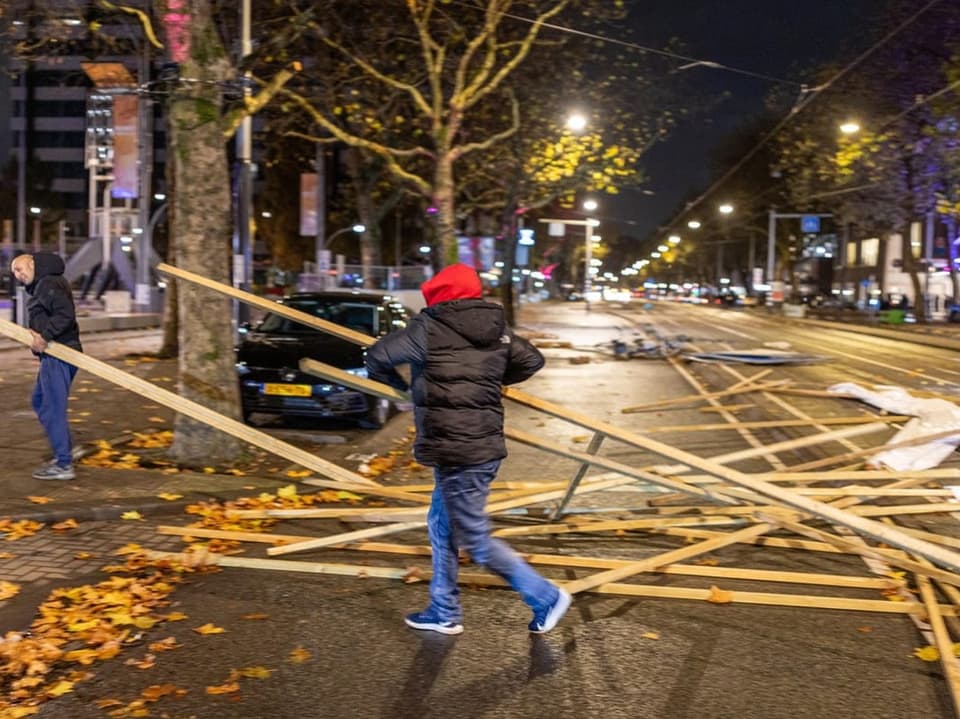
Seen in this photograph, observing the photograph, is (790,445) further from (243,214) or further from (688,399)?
(243,214)

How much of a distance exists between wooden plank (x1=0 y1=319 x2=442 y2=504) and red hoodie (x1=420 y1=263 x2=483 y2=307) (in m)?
2.69

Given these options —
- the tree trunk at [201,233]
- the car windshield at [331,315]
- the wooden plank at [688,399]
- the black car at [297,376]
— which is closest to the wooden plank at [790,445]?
the black car at [297,376]

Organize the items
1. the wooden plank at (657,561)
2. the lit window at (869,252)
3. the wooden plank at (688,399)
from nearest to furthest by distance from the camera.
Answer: the wooden plank at (657,561) < the wooden plank at (688,399) < the lit window at (869,252)

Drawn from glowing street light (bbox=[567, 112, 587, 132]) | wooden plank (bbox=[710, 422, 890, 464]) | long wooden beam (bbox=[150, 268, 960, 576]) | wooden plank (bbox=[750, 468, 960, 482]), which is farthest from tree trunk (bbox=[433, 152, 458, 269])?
long wooden beam (bbox=[150, 268, 960, 576])

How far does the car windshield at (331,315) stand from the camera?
41.2ft

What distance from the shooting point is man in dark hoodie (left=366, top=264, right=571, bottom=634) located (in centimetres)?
442

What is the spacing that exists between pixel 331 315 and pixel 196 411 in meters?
5.98

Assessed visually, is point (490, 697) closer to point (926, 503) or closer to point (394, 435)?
point (926, 503)

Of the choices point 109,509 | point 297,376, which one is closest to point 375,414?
point 297,376

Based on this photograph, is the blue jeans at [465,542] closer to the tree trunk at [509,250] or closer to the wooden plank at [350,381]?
the wooden plank at [350,381]

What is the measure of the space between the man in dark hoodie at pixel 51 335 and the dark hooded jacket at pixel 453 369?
12.6 feet

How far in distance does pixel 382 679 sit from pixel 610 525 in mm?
2667

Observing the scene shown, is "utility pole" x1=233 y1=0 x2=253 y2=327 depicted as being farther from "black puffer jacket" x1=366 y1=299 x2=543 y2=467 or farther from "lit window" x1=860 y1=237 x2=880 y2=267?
"lit window" x1=860 y1=237 x2=880 y2=267

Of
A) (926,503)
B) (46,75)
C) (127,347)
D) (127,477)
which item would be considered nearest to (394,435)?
(127,477)
